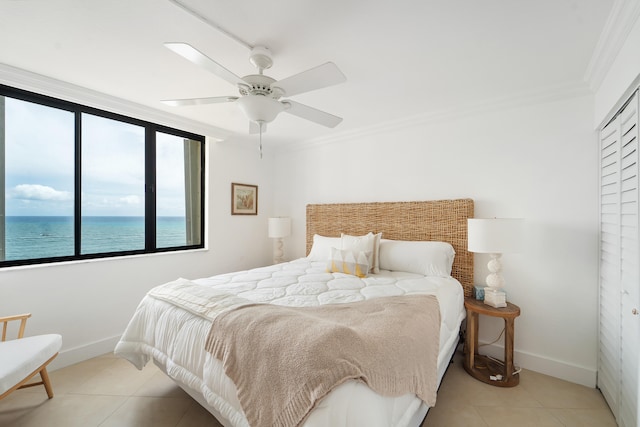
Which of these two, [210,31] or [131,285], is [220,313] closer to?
[210,31]

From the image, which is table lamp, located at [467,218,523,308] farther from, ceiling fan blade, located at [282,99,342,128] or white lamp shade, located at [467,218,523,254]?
ceiling fan blade, located at [282,99,342,128]

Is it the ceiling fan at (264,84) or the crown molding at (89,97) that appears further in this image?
the crown molding at (89,97)

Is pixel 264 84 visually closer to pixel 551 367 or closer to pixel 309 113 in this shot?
pixel 309 113

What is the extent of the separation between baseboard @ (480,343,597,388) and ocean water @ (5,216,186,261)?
3.72 meters

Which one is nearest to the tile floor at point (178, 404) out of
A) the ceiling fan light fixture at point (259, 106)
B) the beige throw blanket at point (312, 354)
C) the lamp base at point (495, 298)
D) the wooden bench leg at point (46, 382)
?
the wooden bench leg at point (46, 382)

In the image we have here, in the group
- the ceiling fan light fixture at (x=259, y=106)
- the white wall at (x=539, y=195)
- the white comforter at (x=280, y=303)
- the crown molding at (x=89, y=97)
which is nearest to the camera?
the white comforter at (x=280, y=303)

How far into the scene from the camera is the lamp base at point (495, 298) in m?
2.24

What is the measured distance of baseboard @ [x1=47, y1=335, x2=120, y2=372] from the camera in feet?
7.61

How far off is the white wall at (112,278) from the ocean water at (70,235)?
7.2 inches

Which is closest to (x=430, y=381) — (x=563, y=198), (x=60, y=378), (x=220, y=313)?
(x=220, y=313)

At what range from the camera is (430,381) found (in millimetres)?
1411

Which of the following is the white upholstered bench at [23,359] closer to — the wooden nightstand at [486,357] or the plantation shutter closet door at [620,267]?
the wooden nightstand at [486,357]

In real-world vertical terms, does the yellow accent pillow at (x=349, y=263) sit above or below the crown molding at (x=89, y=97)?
below

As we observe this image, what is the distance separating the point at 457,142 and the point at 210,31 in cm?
241
